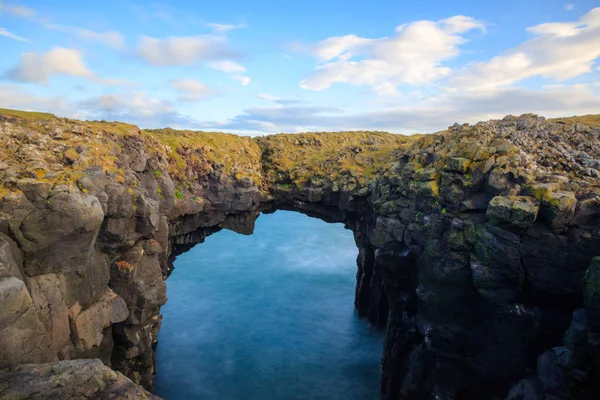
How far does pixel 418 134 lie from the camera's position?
172ft

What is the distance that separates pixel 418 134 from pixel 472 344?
34.9 m

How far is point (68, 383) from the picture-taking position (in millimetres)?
12734

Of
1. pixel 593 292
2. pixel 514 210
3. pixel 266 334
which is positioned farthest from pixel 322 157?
pixel 593 292

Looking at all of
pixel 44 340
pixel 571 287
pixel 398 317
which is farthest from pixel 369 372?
pixel 44 340

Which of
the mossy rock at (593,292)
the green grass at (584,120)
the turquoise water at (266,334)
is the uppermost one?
the green grass at (584,120)

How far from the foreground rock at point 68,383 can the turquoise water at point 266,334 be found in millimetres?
20513

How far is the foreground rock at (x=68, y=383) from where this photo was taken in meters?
12.3

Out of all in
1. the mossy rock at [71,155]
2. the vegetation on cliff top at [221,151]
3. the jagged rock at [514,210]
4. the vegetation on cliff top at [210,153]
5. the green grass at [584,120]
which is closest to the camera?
the jagged rock at [514,210]

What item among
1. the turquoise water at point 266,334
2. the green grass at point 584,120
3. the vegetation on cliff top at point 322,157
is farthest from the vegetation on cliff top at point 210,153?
the green grass at point 584,120

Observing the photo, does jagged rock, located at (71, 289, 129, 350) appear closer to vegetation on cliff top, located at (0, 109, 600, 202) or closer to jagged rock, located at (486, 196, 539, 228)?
vegetation on cliff top, located at (0, 109, 600, 202)

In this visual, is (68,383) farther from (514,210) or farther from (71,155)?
(514,210)

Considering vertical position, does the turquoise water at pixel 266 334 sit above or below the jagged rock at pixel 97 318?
below

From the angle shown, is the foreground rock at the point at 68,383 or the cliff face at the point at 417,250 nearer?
the foreground rock at the point at 68,383

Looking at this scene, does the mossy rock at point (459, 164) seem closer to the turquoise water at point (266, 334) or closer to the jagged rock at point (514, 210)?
the jagged rock at point (514, 210)
